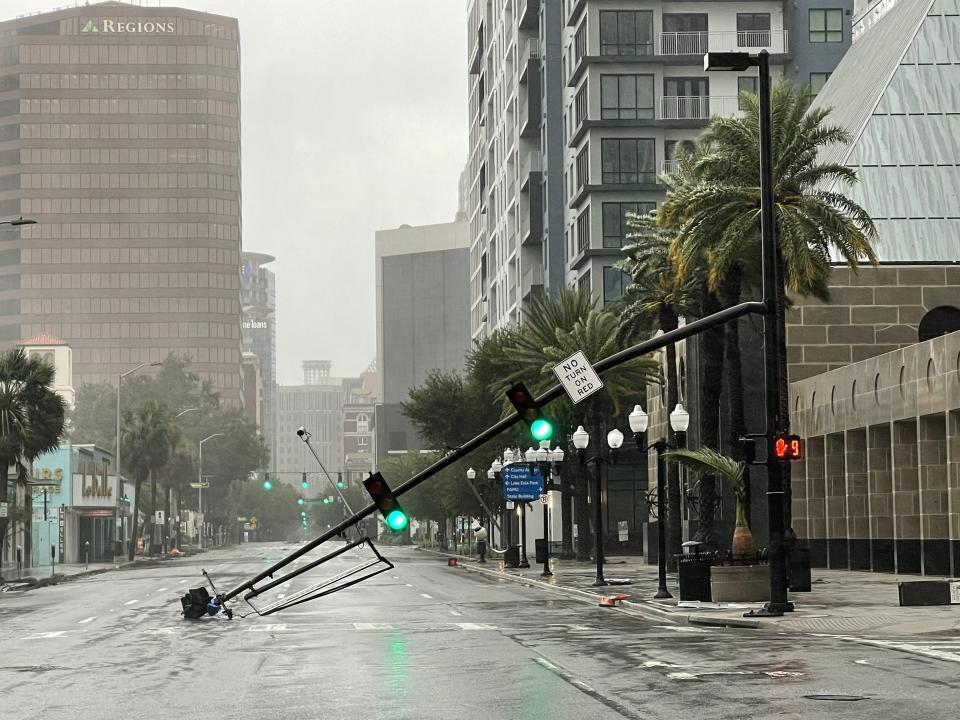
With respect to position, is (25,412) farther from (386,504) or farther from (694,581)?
(386,504)

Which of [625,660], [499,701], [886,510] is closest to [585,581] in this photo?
[886,510]

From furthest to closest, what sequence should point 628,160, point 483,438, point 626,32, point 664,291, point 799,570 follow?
point 626,32, point 628,160, point 664,291, point 799,570, point 483,438

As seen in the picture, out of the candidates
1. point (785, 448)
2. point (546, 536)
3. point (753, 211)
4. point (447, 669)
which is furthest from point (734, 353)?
point (447, 669)

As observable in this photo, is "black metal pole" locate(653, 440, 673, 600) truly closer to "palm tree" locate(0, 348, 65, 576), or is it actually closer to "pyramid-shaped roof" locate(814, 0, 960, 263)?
"pyramid-shaped roof" locate(814, 0, 960, 263)

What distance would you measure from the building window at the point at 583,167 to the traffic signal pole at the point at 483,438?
6645 centimetres

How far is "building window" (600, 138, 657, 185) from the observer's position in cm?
9269

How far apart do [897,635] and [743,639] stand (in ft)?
8.19

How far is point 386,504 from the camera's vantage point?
57.6 feet

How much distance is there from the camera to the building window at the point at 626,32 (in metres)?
94.1

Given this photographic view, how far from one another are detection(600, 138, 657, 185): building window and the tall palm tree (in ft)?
149

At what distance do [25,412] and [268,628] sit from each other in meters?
36.5

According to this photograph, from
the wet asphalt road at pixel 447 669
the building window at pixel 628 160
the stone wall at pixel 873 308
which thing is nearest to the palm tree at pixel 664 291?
the stone wall at pixel 873 308

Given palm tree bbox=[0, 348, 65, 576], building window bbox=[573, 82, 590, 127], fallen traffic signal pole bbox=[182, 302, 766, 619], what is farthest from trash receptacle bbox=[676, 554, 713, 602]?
building window bbox=[573, 82, 590, 127]

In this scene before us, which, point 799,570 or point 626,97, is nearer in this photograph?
point 799,570
